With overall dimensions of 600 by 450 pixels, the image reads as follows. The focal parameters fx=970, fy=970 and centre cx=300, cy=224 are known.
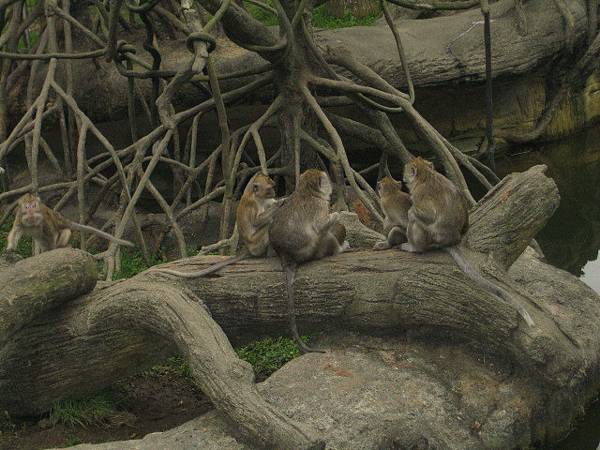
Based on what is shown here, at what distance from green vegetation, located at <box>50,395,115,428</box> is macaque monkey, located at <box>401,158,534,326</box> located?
2263mm

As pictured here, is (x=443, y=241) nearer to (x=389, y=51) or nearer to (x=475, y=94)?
(x=389, y=51)

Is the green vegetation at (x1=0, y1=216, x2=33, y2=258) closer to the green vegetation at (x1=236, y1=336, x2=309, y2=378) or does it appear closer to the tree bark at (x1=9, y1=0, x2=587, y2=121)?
the tree bark at (x1=9, y1=0, x2=587, y2=121)

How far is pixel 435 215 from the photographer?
6031mm

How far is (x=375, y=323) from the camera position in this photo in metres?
6.30

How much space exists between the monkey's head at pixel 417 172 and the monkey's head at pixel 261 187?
40.1 inches

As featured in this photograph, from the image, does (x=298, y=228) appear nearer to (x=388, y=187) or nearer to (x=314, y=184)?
(x=314, y=184)

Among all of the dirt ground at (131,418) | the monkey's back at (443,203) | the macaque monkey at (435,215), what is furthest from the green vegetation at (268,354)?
the monkey's back at (443,203)

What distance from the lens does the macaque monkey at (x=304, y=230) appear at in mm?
6262

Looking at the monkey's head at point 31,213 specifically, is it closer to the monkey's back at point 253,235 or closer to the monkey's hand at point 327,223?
the monkey's back at point 253,235

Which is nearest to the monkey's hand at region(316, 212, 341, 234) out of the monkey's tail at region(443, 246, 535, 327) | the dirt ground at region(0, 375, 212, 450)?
the monkey's tail at region(443, 246, 535, 327)

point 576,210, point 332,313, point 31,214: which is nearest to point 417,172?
point 332,313

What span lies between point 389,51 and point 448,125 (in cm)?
161

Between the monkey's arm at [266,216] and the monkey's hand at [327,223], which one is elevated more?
the monkey's hand at [327,223]

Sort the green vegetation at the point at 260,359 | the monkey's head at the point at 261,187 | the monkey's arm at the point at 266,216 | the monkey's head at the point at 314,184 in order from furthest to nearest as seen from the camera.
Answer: the green vegetation at the point at 260,359
the monkey's head at the point at 261,187
the monkey's arm at the point at 266,216
the monkey's head at the point at 314,184
